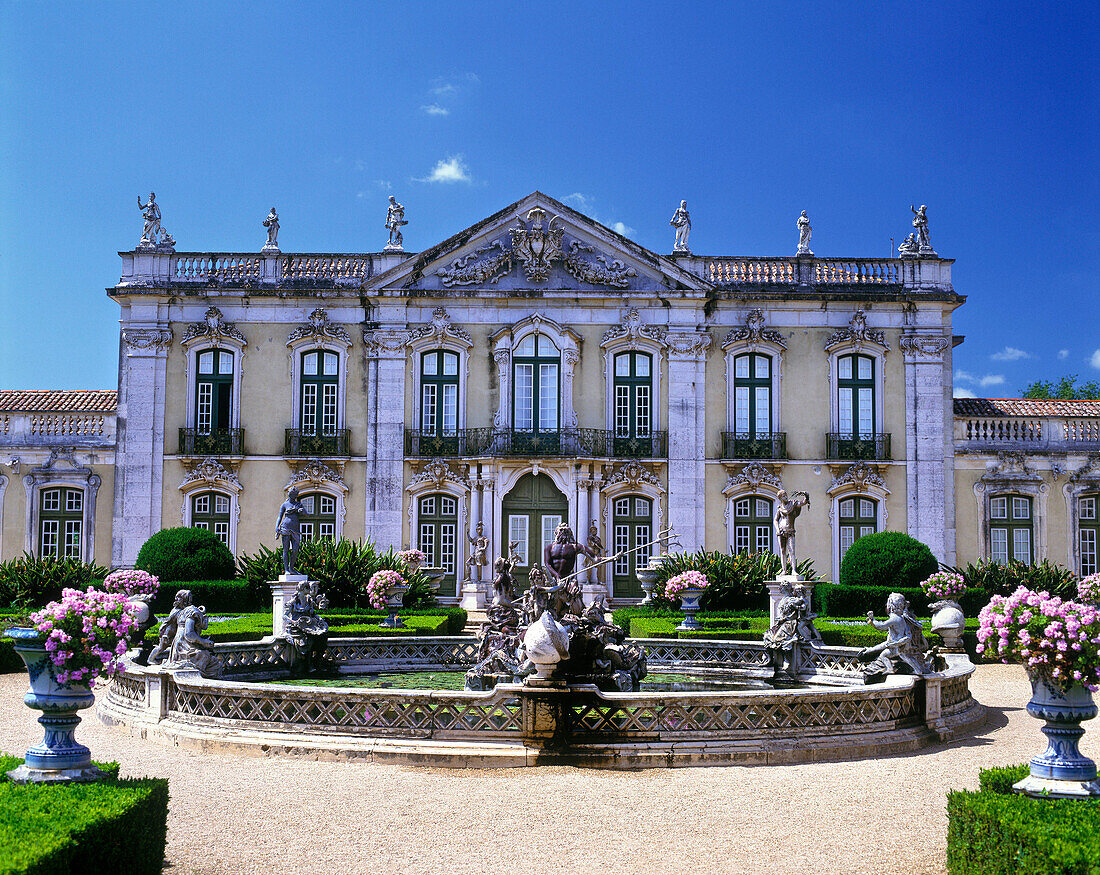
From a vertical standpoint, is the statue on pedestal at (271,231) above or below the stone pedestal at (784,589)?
above

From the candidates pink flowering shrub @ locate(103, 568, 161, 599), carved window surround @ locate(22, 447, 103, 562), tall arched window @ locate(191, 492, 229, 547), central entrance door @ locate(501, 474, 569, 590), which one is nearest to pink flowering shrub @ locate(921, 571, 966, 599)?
central entrance door @ locate(501, 474, 569, 590)

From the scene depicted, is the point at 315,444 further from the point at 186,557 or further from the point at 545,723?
the point at 545,723

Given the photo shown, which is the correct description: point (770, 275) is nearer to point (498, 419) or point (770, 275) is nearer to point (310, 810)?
point (498, 419)

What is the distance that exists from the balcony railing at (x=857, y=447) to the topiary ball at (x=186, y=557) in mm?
15339

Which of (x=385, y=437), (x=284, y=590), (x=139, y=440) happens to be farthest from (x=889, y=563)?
(x=139, y=440)

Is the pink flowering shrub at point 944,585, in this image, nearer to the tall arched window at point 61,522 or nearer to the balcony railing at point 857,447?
the balcony railing at point 857,447

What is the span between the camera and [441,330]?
2664 centimetres

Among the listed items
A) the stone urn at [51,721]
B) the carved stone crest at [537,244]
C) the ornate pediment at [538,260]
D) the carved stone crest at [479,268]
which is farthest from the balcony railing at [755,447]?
the stone urn at [51,721]

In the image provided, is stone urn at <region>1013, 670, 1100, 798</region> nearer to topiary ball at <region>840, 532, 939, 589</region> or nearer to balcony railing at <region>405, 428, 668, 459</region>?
topiary ball at <region>840, 532, 939, 589</region>

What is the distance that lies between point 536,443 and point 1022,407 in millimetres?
13047

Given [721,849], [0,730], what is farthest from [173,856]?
[0,730]

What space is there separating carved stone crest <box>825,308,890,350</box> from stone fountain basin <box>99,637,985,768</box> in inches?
703

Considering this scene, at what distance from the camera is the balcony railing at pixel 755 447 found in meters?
26.5

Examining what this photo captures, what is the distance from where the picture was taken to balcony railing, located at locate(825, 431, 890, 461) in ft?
86.5
